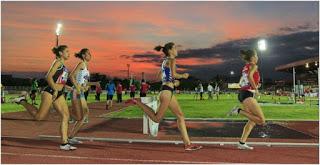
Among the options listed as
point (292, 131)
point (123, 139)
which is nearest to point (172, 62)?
point (123, 139)

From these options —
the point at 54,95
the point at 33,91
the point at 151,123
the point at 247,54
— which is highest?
the point at 247,54

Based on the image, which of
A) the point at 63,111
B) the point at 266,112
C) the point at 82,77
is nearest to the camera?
the point at 63,111

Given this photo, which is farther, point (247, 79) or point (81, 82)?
point (81, 82)

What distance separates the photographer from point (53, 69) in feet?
29.2

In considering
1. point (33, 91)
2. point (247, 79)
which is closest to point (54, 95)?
point (247, 79)

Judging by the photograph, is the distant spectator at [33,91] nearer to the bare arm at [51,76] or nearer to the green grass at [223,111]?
the green grass at [223,111]

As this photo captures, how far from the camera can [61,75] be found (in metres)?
9.09

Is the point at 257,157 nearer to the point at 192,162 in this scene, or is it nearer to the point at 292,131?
the point at 192,162

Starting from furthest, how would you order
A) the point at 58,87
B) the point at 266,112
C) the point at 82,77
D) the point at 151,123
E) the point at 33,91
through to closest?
the point at 33,91 < the point at 266,112 < the point at 151,123 < the point at 82,77 < the point at 58,87

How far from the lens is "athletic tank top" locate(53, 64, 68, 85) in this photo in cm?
904

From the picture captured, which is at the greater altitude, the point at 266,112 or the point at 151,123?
the point at 151,123

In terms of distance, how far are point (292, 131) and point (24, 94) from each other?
772cm

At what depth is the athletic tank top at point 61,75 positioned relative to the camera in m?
9.04

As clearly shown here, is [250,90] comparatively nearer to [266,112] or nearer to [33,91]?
[266,112]
